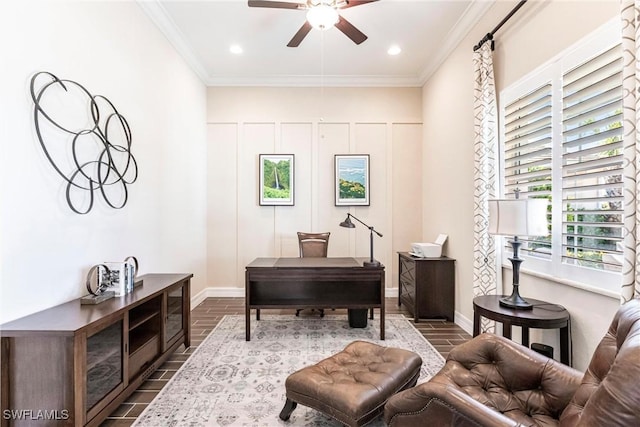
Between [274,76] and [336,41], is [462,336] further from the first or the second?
[274,76]

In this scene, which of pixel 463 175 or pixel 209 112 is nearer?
pixel 463 175

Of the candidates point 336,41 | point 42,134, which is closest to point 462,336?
point 336,41

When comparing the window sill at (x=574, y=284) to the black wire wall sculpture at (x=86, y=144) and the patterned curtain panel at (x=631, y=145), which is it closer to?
the patterned curtain panel at (x=631, y=145)

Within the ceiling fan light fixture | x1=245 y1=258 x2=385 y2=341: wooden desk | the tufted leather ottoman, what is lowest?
the tufted leather ottoman

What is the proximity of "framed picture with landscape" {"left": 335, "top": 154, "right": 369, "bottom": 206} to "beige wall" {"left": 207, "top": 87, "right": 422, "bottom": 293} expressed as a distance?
107 millimetres

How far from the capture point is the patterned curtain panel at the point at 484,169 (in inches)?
118

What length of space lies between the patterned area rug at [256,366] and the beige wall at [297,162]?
1.34 m

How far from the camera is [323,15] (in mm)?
2594

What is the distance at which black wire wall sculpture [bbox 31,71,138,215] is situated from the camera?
2.01 m

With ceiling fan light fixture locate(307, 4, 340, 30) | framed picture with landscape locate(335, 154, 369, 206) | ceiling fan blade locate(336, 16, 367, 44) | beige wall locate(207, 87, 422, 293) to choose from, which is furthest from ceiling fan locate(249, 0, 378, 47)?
framed picture with landscape locate(335, 154, 369, 206)

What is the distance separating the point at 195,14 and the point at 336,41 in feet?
5.34

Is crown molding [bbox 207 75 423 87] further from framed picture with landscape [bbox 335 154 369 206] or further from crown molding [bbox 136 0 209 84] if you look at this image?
framed picture with landscape [bbox 335 154 369 206]

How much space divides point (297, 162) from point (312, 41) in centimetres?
177

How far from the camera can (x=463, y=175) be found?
12.0ft
